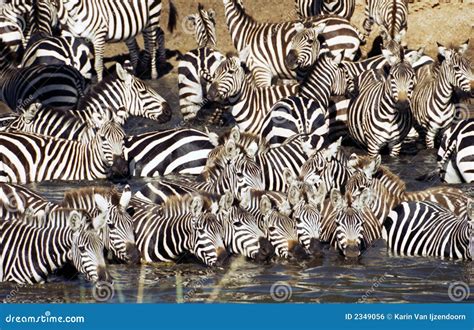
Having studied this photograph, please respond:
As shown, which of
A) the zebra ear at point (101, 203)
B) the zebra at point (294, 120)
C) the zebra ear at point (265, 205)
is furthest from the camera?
the zebra at point (294, 120)

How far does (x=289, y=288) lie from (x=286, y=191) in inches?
119

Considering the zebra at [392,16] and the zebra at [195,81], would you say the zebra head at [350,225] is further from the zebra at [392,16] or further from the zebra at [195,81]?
the zebra at [392,16]

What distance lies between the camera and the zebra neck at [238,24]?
26266 millimetres

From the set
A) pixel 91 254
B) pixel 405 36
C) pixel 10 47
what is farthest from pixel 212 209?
pixel 405 36

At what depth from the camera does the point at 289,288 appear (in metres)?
16.8

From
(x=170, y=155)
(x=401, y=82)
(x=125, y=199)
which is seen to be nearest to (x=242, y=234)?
(x=125, y=199)

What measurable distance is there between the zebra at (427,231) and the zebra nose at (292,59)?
581 cm

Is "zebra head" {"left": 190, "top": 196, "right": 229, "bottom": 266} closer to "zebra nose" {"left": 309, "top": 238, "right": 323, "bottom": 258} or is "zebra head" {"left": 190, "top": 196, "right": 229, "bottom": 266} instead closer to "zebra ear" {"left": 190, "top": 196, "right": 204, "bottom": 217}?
"zebra ear" {"left": 190, "top": 196, "right": 204, "bottom": 217}

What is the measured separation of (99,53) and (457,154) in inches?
325

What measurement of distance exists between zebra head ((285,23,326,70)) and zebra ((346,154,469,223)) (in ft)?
15.6

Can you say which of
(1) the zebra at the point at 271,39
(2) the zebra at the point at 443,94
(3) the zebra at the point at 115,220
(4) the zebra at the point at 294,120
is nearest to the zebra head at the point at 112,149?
(4) the zebra at the point at 294,120

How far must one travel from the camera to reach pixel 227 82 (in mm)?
22984

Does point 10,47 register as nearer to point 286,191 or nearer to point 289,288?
point 286,191

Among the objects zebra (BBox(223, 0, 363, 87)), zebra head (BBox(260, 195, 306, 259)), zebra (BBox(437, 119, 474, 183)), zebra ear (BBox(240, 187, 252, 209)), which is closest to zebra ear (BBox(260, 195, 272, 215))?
zebra head (BBox(260, 195, 306, 259))
